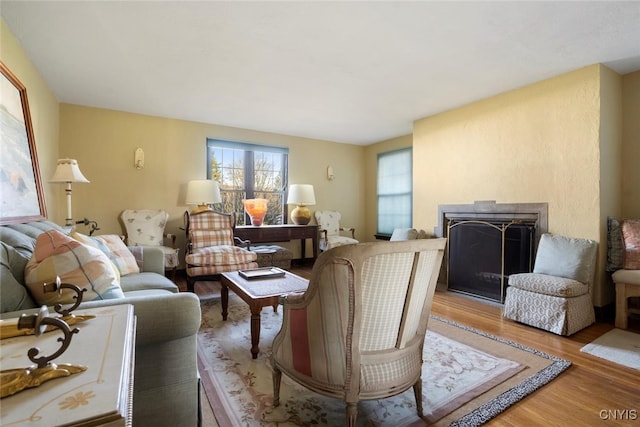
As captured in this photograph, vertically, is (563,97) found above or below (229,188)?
above

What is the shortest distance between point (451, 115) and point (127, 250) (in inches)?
153

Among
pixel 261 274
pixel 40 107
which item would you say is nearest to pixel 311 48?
pixel 261 274

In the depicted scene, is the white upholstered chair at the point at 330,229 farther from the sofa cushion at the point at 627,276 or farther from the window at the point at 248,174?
the sofa cushion at the point at 627,276

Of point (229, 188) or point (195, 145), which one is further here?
point (229, 188)

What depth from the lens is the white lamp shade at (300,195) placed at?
495cm

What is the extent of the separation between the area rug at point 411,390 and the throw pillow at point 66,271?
84 cm

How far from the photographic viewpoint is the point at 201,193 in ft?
13.9

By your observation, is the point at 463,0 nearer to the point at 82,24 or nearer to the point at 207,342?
the point at 82,24

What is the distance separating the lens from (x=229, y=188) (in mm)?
4863

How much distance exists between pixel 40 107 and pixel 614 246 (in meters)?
5.47

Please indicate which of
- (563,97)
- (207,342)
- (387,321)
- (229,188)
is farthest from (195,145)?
(563,97)

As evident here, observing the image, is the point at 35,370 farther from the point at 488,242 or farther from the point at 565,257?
the point at 488,242

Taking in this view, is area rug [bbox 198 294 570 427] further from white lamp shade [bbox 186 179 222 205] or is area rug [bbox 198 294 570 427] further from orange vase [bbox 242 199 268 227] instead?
Answer: orange vase [bbox 242 199 268 227]

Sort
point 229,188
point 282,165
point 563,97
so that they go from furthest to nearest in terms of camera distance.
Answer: point 282,165
point 229,188
point 563,97
